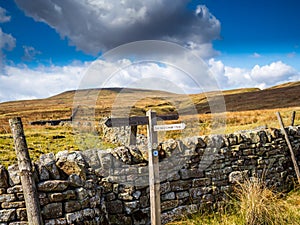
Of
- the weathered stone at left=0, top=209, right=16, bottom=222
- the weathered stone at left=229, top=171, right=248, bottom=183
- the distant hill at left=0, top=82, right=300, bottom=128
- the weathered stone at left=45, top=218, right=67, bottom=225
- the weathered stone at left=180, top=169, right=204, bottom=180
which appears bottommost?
the weathered stone at left=45, top=218, right=67, bottom=225

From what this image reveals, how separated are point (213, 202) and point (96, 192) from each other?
9.64 feet

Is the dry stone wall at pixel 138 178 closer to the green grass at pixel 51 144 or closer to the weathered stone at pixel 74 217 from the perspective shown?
the weathered stone at pixel 74 217

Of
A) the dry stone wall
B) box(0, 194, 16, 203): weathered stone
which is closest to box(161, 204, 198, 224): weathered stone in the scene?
the dry stone wall

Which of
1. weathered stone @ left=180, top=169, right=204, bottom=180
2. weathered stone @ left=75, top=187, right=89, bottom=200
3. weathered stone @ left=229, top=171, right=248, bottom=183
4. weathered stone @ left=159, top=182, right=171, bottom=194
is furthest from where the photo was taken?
weathered stone @ left=229, top=171, right=248, bottom=183

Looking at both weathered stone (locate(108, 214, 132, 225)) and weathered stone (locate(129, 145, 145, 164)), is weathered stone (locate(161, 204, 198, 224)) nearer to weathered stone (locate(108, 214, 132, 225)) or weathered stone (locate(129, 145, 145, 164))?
weathered stone (locate(108, 214, 132, 225))

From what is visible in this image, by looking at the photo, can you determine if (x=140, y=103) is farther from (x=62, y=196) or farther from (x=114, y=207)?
(x=62, y=196)

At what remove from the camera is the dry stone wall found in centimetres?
484

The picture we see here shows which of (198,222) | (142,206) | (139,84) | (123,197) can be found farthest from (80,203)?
(139,84)

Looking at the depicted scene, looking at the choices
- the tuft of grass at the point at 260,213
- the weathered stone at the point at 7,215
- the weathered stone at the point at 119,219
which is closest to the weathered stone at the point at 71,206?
the weathered stone at the point at 7,215

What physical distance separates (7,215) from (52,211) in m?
0.66

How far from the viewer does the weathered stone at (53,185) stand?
15.7 ft

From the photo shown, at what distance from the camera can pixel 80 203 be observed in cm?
507

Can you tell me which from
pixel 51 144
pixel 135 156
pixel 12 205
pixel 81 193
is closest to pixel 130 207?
pixel 135 156

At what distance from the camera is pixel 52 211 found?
485cm
